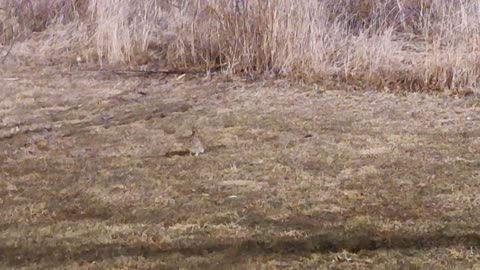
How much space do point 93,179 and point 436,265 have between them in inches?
52.1

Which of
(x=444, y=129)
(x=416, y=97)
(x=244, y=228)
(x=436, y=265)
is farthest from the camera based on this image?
(x=416, y=97)

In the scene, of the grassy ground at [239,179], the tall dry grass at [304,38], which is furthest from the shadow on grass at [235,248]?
the tall dry grass at [304,38]

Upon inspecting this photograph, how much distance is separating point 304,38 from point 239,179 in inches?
68.5

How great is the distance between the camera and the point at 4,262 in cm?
204

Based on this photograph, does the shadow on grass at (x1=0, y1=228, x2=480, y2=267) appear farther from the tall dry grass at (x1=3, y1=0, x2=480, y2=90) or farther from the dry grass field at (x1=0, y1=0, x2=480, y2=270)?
the tall dry grass at (x1=3, y1=0, x2=480, y2=90)

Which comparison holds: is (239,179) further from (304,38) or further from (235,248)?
(304,38)

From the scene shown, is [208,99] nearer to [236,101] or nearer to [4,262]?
[236,101]

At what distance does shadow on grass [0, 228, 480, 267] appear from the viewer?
207cm

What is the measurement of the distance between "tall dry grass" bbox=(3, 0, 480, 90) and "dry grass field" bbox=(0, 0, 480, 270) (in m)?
0.01

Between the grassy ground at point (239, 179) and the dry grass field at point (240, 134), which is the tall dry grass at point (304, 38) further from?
the grassy ground at point (239, 179)

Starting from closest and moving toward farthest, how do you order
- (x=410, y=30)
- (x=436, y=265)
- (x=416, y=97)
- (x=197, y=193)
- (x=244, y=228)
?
(x=436, y=265), (x=244, y=228), (x=197, y=193), (x=416, y=97), (x=410, y=30)

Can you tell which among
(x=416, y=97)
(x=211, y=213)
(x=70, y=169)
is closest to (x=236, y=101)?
(x=416, y=97)

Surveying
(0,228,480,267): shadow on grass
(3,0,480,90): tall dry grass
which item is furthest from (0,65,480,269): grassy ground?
(3,0,480,90): tall dry grass

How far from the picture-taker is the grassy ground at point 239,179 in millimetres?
2105
